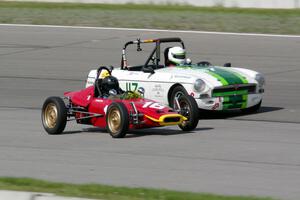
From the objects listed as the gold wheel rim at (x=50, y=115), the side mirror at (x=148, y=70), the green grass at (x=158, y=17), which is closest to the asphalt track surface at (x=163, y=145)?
the gold wheel rim at (x=50, y=115)

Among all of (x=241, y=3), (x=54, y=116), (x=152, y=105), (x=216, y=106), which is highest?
(x=241, y=3)

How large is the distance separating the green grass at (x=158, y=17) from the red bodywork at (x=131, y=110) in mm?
14010

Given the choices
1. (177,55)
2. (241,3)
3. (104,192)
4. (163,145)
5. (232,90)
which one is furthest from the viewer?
(241,3)

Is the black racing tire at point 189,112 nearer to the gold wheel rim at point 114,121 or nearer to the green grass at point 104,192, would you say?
the gold wheel rim at point 114,121

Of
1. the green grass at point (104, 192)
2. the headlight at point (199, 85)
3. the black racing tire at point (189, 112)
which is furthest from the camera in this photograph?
the headlight at point (199, 85)

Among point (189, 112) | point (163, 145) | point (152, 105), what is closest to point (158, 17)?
point (189, 112)

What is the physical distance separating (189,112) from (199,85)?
5.58 ft

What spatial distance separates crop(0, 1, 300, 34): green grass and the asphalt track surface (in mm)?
5514

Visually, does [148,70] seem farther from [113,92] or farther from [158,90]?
[113,92]

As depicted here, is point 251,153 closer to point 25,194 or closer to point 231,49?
point 25,194

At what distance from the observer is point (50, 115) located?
13.8m

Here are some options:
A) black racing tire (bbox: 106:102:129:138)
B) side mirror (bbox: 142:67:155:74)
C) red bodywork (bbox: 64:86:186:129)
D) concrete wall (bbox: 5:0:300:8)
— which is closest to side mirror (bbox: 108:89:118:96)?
red bodywork (bbox: 64:86:186:129)

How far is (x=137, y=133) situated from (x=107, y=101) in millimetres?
631

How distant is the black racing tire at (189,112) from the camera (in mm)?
13297
